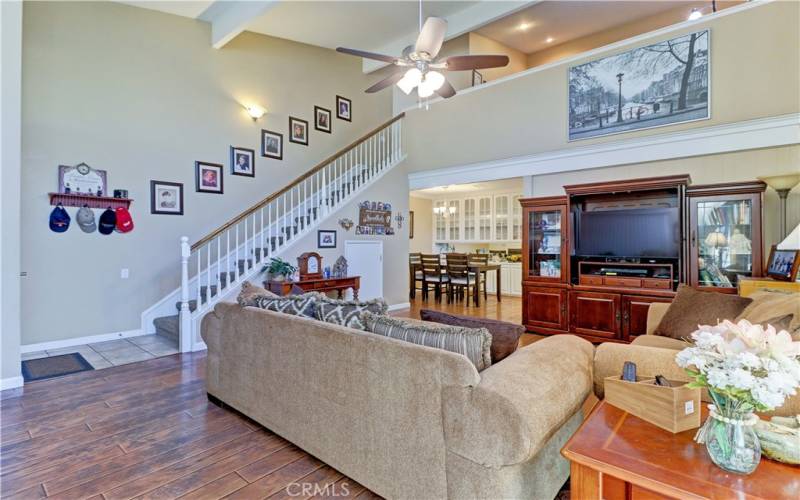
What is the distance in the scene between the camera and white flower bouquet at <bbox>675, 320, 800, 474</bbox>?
105cm

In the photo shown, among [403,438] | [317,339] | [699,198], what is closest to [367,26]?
[699,198]

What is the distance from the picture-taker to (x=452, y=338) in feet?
5.62

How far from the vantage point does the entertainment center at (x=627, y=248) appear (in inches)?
161

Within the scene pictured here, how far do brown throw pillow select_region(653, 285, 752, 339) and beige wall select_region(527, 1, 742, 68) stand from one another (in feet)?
20.1

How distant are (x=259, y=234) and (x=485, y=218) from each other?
5.53 m

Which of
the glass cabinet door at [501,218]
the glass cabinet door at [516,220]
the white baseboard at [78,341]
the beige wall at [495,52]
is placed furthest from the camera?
the glass cabinet door at [501,218]

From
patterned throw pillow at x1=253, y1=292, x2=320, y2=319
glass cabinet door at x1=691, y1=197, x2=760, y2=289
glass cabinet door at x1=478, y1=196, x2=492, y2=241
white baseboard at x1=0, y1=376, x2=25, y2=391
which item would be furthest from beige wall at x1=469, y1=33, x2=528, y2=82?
white baseboard at x1=0, y1=376, x2=25, y2=391

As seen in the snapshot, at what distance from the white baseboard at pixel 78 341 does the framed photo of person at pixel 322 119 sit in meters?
4.27

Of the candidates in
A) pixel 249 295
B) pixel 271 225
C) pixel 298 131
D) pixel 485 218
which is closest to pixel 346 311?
pixel 249 295

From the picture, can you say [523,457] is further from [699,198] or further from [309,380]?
[699,198]

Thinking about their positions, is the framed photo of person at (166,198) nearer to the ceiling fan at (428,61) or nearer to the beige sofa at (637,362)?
the ceiling fan at (428,61)

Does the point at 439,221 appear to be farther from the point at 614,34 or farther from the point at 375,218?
the point at 614,34

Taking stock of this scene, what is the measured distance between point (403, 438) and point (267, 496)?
792 mm

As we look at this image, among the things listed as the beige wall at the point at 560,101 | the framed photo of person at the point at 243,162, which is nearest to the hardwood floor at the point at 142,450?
the framed photo of person at the point at 243,162
